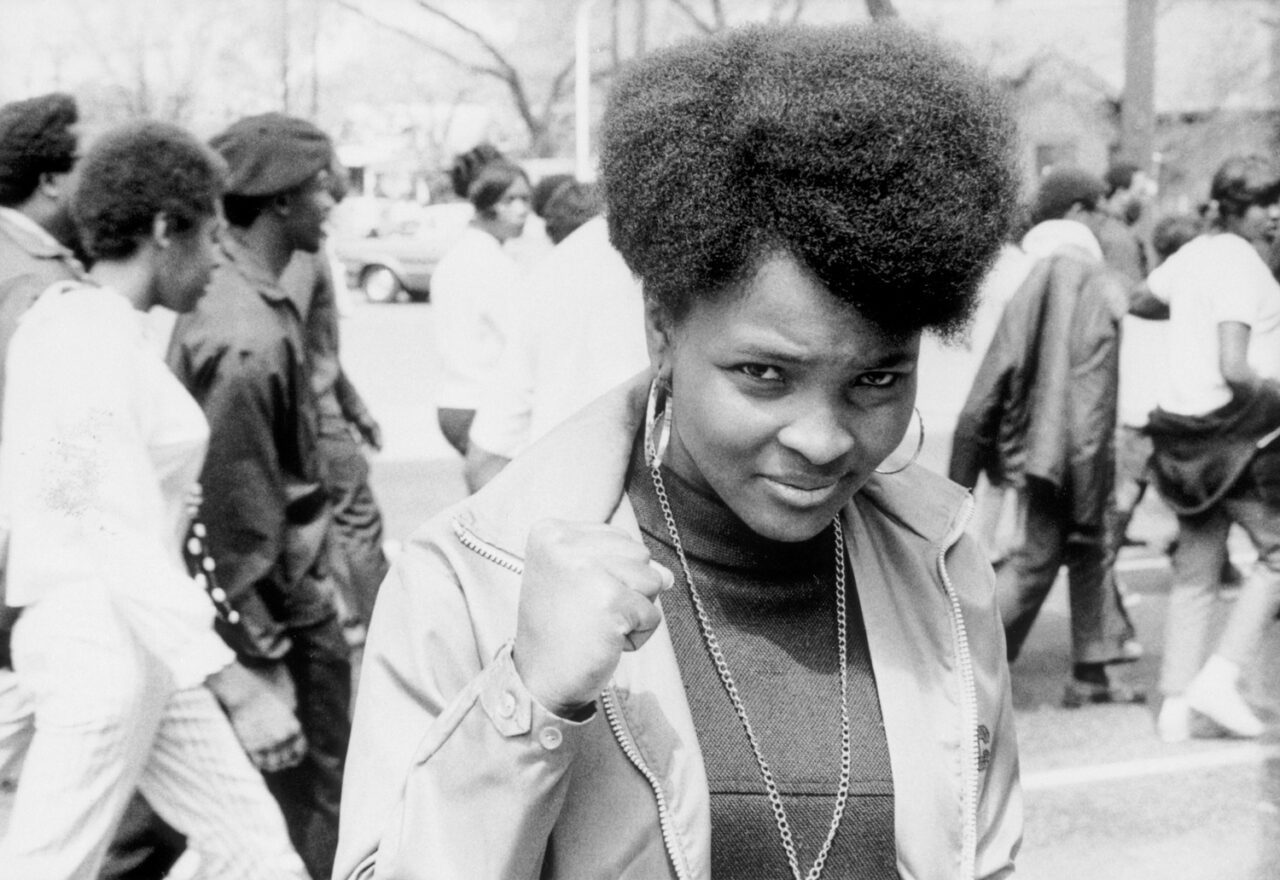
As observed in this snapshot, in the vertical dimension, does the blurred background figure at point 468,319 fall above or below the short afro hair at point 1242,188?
below

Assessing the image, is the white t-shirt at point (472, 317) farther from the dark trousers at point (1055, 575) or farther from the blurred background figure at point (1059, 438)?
the dark trousers at point (1055, 575)

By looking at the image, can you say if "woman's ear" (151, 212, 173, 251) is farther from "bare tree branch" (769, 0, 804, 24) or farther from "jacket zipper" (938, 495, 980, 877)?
"jacket zipper" (938, 495, 980, 877)

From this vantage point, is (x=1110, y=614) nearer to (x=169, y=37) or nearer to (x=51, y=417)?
(x=51, y=417)

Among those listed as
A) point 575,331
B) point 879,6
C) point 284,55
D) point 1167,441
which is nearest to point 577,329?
point 575,331

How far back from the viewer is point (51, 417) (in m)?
3.17

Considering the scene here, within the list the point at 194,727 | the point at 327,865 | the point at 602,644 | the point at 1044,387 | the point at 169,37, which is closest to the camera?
the point at 602,644

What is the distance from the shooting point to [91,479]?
3148mm

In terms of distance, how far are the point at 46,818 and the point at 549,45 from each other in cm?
1542

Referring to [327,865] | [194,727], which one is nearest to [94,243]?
[194,727]

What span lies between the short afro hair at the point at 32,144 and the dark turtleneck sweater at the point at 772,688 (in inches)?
116

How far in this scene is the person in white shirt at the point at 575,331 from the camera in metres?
A: 3.79

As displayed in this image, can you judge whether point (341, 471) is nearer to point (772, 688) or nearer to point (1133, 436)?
point (1133, 436)

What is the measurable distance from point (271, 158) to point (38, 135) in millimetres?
1011

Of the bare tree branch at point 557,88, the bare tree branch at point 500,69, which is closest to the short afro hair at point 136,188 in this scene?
the bare tree branch at point 500,69
